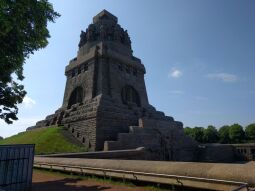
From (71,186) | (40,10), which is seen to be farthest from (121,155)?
(40,10)

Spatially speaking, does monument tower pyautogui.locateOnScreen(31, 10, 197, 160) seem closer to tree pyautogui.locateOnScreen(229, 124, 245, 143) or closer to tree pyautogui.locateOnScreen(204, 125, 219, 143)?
tree pyautogui.locateOnScreen(204, 125, 219, 143)

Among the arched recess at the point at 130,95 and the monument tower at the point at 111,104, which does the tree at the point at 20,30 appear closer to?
the monument tower at the point at 111,104

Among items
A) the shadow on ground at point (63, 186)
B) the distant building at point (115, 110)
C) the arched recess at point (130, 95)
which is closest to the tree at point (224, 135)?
the distant building at point (115, 110)

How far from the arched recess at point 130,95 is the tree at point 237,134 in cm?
2995

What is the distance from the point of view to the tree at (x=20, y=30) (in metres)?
10.4

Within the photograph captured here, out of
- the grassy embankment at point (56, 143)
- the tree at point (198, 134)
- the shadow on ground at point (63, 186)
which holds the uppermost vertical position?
the tree at point (198, 134)

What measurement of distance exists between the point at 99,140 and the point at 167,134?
9200 millimetres

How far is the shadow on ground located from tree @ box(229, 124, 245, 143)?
5332 cm

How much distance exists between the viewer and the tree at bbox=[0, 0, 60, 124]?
10.4 meters

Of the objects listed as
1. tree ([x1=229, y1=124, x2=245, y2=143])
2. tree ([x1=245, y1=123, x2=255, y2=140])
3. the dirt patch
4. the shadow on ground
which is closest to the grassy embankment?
the dirt patch

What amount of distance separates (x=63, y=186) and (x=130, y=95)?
95.9 ft

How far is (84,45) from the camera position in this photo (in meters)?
42.6

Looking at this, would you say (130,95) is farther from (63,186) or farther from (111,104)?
(63,186)

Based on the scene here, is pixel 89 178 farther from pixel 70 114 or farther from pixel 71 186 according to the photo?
pixel 70 114
